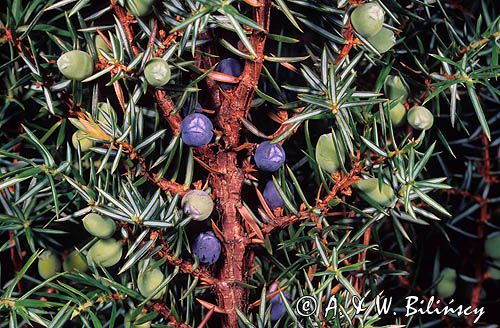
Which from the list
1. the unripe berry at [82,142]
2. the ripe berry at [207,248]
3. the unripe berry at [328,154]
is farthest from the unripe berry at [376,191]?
the unripe berry at [82,142]

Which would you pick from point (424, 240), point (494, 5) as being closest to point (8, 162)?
point (424, 240)

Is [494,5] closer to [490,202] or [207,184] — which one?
[490,202]

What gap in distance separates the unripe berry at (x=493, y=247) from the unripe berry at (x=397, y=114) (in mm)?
237

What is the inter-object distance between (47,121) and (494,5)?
531 millimetres

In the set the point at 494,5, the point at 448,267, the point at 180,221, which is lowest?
the point at 448,267

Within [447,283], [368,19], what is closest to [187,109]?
[368,19]

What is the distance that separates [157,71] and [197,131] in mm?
55

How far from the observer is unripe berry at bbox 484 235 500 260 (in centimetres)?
69

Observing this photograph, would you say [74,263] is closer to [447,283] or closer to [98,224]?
[98,224]

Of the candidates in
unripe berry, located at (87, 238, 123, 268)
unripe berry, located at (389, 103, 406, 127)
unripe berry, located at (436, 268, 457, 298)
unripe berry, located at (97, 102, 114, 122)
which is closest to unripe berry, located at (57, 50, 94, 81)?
unripe berry, located at (97, 102, 114, 122)

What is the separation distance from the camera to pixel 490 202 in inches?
28.6

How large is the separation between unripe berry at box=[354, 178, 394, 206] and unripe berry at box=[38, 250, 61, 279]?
0.32 m

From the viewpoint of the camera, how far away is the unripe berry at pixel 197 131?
467mm

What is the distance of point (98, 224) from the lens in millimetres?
493
